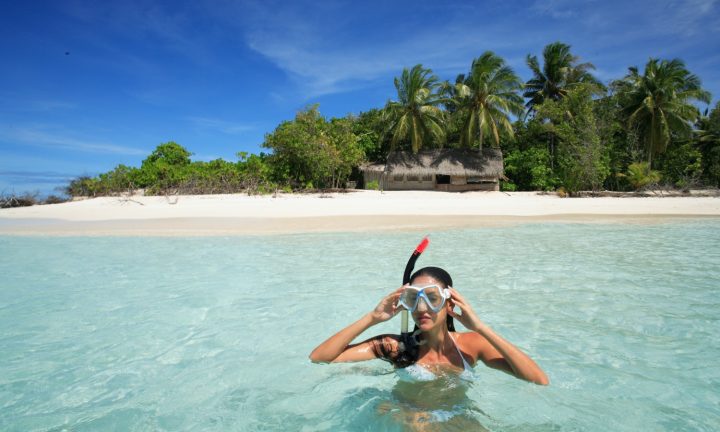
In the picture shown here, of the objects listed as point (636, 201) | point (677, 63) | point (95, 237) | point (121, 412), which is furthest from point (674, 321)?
point (677, 63)

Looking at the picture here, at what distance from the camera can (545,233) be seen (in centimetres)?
1088

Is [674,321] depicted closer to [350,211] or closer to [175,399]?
[175,399]

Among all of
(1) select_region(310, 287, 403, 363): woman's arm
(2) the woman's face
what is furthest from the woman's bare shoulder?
(1) select_region(310, 287, 403, 363): woman's arm

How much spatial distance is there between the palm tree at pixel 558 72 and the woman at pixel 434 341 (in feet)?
110

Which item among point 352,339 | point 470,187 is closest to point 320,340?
point 352,339

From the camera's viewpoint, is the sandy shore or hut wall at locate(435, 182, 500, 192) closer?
the sandy shore

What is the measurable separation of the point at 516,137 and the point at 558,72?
6.30 metres

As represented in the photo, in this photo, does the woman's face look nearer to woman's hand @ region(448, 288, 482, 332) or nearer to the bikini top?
woman's hand @ region(448, 288, 482, 332)

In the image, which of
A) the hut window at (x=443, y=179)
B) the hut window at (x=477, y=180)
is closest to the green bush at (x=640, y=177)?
the hut window at (x=477, y=180)

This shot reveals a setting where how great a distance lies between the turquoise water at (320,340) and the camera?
8.81 ft

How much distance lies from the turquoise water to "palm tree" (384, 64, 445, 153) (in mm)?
21834

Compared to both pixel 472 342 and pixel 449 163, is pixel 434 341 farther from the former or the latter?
pixel 449 163

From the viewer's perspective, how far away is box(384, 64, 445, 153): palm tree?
29.0m

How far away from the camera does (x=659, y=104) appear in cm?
2734
